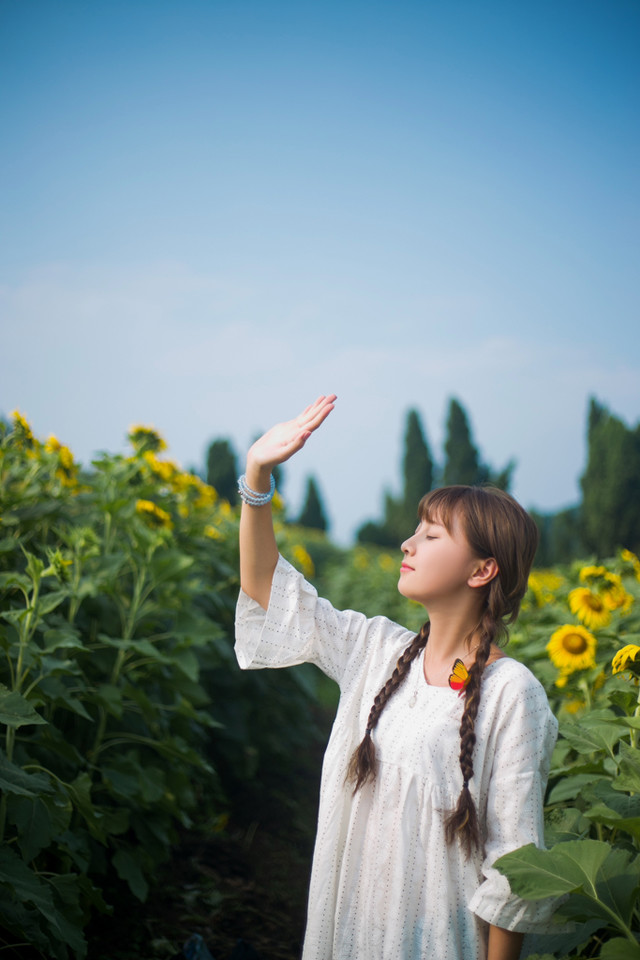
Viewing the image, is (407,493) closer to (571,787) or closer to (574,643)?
(574,643)

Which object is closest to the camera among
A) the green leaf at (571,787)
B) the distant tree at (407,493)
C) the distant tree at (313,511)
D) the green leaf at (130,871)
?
the green leaf at (571,787)

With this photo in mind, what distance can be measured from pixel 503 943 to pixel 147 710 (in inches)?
54.9

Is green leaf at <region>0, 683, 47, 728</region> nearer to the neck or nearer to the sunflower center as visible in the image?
the neck

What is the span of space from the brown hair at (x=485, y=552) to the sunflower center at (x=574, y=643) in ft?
3.27

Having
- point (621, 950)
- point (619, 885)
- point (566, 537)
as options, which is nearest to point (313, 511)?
point (566, 537)

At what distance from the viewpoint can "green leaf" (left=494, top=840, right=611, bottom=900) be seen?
1255mm

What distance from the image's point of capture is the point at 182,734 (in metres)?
3.06

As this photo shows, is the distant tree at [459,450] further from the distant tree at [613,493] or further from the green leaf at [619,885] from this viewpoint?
the green leaf at [619,885]

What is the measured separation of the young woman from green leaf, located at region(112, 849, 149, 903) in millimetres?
993

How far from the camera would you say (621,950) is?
1.16 meters

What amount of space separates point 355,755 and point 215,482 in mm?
17714

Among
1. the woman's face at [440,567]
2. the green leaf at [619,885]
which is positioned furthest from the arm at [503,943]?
the woman's face at [440,567]

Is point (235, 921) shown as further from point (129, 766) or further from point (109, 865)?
point (129, 766)

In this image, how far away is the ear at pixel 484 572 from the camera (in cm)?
166
